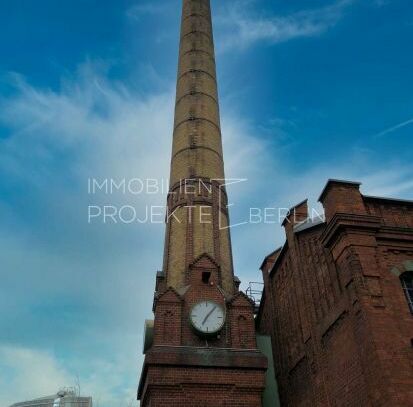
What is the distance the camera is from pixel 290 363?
48.9ft

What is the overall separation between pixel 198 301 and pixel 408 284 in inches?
228

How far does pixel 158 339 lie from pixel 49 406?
22.8 metres

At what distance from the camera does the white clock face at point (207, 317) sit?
512 inches

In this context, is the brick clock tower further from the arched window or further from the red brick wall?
the arched window

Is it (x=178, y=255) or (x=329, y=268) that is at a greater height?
(x=178, y=255)

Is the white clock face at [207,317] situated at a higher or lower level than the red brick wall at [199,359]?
higher

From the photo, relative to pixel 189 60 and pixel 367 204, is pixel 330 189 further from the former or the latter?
pixel 189 60

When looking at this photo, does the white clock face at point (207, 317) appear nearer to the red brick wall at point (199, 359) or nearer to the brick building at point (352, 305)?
the red brick wall at point (199, 359)

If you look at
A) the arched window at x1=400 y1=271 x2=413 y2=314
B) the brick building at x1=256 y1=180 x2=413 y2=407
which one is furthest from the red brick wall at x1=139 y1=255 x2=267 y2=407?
the arched window at x1=400 y1=271 x2=413 y2=314

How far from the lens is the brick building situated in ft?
30.6

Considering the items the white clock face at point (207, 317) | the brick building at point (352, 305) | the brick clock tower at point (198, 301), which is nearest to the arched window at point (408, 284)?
the brick building at point (352, 305)

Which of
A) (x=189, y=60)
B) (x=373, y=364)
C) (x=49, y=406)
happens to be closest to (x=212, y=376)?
(x=373, y=364)

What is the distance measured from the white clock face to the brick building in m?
2.66

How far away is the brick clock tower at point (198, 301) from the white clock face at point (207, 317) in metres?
0.03
